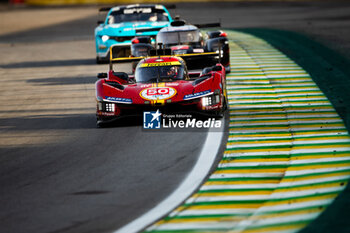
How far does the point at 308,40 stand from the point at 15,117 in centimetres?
1326

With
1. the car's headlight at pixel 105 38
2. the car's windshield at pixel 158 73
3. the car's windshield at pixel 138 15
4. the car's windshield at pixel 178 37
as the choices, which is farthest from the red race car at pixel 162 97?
the car's windshield at pixel 138 15

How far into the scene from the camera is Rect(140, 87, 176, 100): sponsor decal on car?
1142 centimetres

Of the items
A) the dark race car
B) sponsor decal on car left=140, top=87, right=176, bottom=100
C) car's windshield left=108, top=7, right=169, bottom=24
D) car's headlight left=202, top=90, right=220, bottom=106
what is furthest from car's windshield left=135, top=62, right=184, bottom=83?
car's windshield left=108, top=7, right=169, bottom=24

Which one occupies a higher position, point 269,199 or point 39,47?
point 269,199

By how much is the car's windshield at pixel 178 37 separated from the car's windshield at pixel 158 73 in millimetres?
5073

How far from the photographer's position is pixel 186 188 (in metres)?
7.96

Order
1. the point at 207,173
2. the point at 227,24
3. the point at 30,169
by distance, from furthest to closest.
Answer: the point at 227,24, the point at 30,169, the point at 207,173

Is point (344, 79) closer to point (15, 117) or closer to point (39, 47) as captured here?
point (15, 117)

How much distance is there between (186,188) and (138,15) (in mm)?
14299

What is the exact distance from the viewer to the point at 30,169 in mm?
9164

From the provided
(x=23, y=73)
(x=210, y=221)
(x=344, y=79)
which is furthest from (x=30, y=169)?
(x=23, y=73)

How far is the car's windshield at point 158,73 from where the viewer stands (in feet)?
42.0

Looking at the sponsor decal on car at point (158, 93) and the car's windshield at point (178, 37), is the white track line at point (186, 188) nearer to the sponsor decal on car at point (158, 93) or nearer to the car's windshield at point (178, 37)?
the sponsor decal on car at point (158, 93)

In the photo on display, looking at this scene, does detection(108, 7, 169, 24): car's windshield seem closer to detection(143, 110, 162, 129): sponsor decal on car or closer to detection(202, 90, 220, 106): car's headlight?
detection(202, 90, 220, 106): car's headlight
